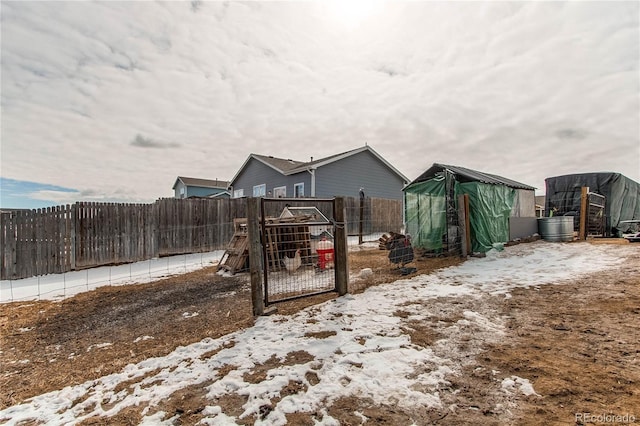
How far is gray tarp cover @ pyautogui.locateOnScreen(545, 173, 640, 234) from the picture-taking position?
13078mm

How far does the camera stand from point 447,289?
16.8ft

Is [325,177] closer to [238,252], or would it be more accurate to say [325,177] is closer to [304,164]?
[304,164]

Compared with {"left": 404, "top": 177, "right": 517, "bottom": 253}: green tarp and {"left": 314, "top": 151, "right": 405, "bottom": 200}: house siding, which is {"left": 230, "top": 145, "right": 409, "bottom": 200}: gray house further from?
{"left": 404, "top": 177, "right": 517, "bottom": 253}: green tarp

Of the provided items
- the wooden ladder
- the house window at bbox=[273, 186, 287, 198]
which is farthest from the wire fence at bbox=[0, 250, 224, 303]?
the house window at bbox=[273, 186, 287, 198]

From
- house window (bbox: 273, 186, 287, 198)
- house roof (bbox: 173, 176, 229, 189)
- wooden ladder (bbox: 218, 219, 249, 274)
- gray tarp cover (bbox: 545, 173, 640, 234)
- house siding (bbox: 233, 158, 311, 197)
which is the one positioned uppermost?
house roof (bbox: 173, 176, 229, 189)

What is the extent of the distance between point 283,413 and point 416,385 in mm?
1082

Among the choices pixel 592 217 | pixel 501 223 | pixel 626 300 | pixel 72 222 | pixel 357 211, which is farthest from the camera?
pixel 357 211

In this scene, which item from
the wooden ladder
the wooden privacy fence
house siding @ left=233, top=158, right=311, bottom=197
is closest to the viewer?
the wooden privacy fence

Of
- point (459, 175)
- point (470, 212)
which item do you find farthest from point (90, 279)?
point (459, 175)

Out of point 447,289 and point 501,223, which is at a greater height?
point 501,223

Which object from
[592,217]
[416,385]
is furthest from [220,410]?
[592,217]

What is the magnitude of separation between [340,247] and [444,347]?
219cm

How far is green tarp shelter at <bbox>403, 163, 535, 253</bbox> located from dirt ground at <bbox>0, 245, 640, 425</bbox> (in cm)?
325

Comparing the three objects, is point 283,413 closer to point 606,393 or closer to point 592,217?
point 606,393
